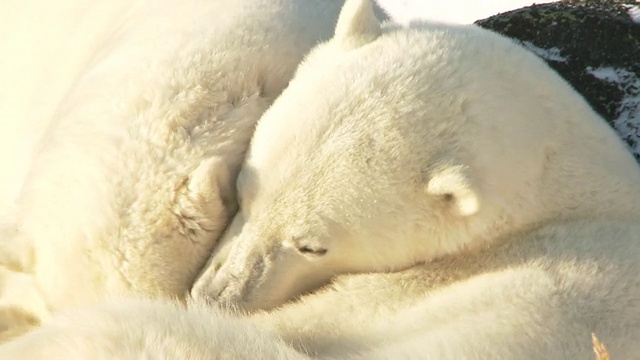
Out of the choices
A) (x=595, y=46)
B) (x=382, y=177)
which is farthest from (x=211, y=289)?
(x=595, y=46)

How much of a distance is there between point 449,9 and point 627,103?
2.28 m

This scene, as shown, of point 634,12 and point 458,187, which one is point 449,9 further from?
point 458,187

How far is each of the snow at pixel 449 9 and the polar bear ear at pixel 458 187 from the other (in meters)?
3.06

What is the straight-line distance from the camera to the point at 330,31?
2578 millimetres

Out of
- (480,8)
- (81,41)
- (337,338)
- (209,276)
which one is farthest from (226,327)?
(480,8)

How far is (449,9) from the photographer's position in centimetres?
511

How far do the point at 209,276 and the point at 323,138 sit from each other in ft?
1.62

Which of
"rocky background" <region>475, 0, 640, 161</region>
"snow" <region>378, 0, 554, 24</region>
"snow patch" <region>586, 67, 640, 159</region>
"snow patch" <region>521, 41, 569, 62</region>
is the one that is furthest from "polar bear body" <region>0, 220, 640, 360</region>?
"snow" <region>378, 0, 554, 24</region>

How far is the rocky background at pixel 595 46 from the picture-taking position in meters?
3.06

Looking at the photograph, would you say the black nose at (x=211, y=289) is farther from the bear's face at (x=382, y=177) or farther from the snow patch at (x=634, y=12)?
the snow patch at (x=634, y=12)

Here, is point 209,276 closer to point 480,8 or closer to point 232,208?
point 232,208

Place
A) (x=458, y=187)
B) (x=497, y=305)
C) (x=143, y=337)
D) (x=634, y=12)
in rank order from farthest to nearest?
(x=634, y=12), (x=458, y=187), (x=497, y=305), (x=143, y=337)

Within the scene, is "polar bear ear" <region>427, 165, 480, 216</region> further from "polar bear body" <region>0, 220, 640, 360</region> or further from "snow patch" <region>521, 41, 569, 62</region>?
"snow patch" <region>521, 41, 569, 62</region>

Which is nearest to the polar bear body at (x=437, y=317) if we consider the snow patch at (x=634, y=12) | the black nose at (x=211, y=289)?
the black nose at (x=211, y=289)
